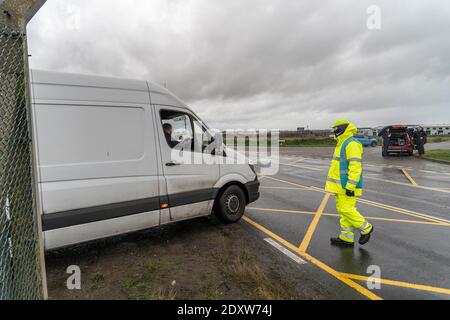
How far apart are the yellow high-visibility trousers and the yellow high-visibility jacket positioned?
146 mm

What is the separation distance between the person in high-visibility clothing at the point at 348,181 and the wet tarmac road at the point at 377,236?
0.25 m

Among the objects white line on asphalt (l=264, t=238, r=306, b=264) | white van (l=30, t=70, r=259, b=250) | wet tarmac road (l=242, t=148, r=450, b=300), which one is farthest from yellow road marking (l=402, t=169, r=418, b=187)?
white van (l=30, t=70, r=259, b=250)

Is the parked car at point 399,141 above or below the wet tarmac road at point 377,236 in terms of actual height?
above

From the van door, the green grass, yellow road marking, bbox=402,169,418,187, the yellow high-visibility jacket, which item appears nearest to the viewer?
the yellow high-visibility jacket

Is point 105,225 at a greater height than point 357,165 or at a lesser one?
Result: lesser

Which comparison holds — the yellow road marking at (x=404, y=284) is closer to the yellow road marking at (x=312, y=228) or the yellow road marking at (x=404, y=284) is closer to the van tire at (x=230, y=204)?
the yellow road marking at (x=312, y=228)

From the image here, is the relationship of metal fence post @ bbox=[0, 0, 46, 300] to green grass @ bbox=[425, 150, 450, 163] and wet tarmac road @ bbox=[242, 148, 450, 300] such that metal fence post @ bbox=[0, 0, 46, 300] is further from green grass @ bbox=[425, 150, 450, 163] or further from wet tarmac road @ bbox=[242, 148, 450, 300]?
green grass @ bbox=[425, 150, 450, 163]

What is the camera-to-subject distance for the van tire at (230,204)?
5.30m

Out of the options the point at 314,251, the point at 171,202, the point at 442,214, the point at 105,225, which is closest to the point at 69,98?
the point at 105,225

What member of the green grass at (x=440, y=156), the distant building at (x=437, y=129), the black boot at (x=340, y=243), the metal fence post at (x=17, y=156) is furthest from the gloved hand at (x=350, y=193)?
the distant building at (x=437, y=129)

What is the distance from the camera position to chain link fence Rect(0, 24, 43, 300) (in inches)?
90.0
